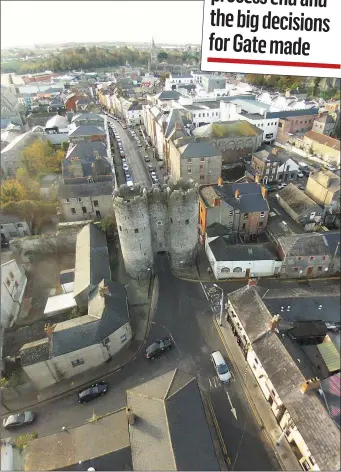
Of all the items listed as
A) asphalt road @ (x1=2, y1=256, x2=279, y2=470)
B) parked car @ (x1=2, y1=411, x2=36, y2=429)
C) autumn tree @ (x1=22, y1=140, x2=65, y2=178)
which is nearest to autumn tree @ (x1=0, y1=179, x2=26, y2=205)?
autumn tree @ (x1=22, y1=140, x2=65, y2=178)

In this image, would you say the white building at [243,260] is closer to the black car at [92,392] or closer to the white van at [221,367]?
the white van at [221,367]

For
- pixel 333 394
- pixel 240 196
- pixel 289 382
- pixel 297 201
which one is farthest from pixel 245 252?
pixel 333 394

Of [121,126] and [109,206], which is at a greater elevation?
[121,126]

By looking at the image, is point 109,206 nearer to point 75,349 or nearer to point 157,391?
point 75,349

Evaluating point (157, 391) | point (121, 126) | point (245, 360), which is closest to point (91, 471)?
point (157, 391)

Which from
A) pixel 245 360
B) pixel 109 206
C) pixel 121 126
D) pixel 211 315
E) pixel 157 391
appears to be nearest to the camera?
pixel 157 391

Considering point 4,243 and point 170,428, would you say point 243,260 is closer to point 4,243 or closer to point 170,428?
point 170,428

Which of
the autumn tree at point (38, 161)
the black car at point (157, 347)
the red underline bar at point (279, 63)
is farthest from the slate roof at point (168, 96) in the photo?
the red underline bar at point (279, 63)

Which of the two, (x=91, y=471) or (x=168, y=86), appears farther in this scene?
(x=168, y=86)

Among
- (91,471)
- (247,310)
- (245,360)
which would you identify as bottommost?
(245,360)
